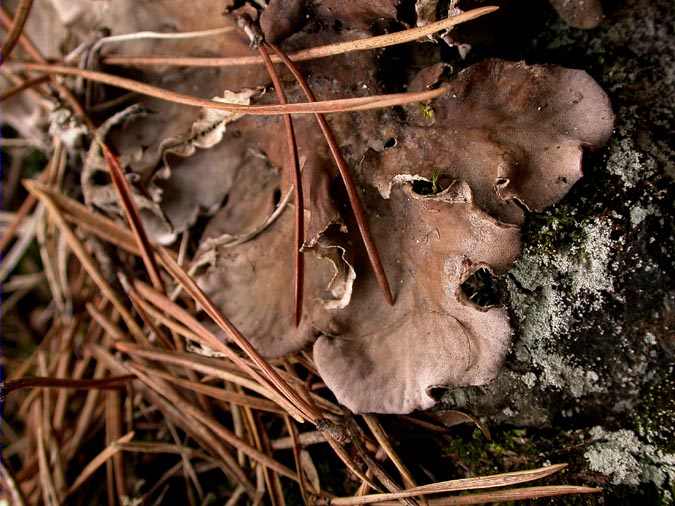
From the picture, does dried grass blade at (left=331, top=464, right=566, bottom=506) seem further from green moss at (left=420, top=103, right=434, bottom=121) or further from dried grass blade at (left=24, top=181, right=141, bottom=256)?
dried grass blade at (left=24, top=181, right=141, bottom=256)

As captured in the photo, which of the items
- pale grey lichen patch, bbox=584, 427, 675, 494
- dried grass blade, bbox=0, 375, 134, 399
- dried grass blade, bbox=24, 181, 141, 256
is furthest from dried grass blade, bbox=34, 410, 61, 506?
pale grey lichen patch, bbox=584, 427, 675, 494

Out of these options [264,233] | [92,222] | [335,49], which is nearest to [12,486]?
[92,222]

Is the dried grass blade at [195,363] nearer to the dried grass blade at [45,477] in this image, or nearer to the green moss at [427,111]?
the dried grass blade at [45,477]

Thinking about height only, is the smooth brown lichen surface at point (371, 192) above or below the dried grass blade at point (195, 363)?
above

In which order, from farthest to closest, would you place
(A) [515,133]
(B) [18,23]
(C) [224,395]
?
1. (B) [18,23]
2. (C) [224,395]
3. (A) [515,133]

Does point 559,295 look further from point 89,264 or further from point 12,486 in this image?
point 12,486

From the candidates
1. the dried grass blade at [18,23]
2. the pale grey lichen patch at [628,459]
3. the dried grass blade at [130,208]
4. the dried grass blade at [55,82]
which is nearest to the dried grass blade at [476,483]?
the pale grey lichen patch at [628,459]
